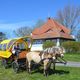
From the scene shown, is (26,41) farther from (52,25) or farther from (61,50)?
(52,25)

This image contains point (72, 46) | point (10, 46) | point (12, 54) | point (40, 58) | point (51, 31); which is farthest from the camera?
point (51, 31)

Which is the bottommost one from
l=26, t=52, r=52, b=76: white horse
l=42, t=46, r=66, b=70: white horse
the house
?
l=26, t=52, r=52, b=76: white horse

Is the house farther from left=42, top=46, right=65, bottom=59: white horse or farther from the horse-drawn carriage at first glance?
left=42, top=46, right=65, bottom=59: white horse

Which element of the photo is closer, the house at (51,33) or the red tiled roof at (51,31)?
the house at (51,33)

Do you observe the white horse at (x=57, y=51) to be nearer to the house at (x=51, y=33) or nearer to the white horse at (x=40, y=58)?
the white horse at (x=40, y=58)

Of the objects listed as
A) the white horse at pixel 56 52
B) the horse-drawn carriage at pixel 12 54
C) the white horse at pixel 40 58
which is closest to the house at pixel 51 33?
the horse-drawn carriage at pixel 12 54

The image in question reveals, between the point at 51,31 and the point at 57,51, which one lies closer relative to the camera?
the point at 57,51

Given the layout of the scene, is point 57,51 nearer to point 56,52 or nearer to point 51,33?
point 56,52

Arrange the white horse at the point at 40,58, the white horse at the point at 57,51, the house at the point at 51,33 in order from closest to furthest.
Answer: the white horse at the point at 57,51 < the white horse at the point at 40,58 < the house at the point at 51,33

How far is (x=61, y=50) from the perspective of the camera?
1327 cm

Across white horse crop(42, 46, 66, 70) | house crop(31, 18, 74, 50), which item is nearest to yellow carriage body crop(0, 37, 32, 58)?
white horse crop(42, 46, 66, 70)

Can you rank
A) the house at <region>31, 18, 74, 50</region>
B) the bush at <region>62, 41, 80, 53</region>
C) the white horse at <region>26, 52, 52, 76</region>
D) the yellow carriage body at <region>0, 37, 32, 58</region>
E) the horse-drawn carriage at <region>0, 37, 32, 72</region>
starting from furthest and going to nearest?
the house at <region>31, 18, 74, 50</region>, the bush at <region>62, 41, 80, 53</region>, the yellow carriage body at <region>0, 37, 32, 58</region>, the horse-drawn carriage at <region>0, 37, 32, 72</region>, the white horse at <region>26, 52, 52, 76</region>

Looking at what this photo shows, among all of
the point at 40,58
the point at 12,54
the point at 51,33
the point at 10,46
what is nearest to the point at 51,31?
the point at 51,33

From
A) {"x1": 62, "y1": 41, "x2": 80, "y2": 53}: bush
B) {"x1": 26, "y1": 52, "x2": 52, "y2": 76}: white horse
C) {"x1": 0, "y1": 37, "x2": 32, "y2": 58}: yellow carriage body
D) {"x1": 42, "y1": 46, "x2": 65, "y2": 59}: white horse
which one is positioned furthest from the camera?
{"x1": 62, "y1": 41, "x2": 80, "y2": 53}: bush
